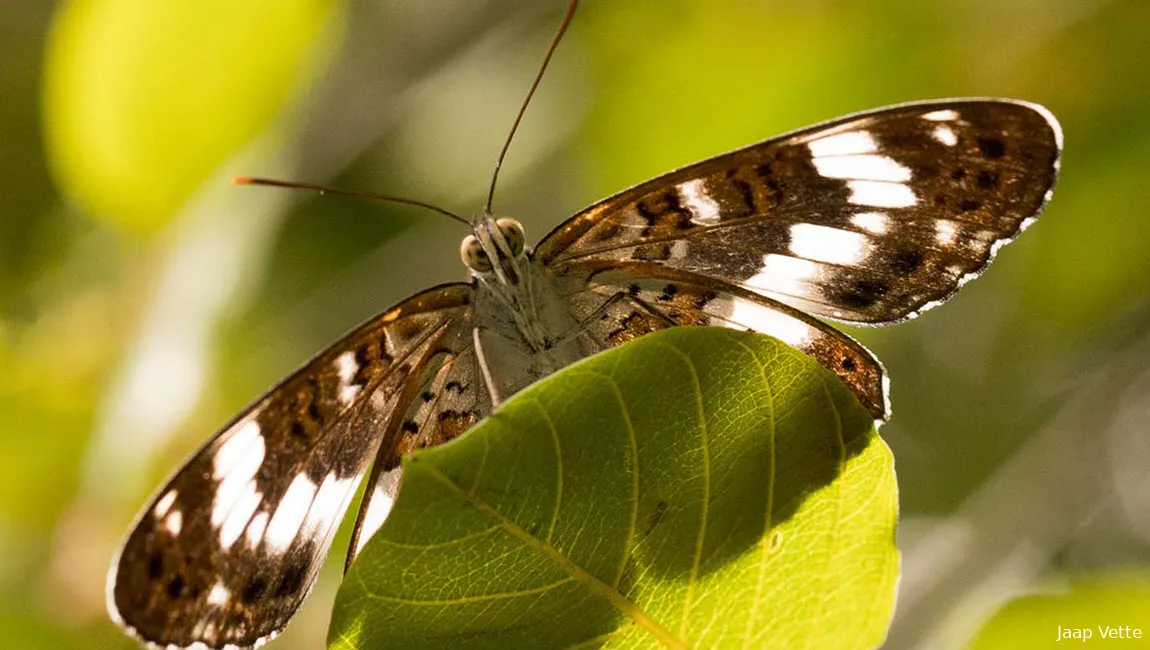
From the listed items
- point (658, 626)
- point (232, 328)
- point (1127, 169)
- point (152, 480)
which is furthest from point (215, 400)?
point (1127, 169)

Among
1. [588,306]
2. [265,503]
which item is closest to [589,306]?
[588,306]

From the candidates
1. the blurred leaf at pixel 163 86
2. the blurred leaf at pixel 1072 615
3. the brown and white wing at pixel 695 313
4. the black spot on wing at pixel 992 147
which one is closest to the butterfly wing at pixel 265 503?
the brown and white wing at pixel 695 313

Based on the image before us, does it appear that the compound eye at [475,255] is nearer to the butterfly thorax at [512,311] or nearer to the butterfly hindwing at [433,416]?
the butterfly thorax at [512,311]

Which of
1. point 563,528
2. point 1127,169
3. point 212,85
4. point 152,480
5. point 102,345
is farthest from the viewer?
point 1127,169

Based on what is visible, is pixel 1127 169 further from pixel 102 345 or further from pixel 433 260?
pixel 102 345

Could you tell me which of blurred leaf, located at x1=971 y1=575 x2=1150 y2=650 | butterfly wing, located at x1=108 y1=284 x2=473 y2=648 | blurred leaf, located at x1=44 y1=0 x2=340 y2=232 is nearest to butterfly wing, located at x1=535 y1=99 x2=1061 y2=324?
butterfly wing, located at x1=108 y1=284 x2=473 y2=648

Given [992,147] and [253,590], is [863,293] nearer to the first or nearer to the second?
[992,147]

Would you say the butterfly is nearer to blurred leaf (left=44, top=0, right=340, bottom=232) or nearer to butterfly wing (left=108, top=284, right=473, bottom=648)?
butterfly wing (left=108, top=284, right=473, bottom=648)
